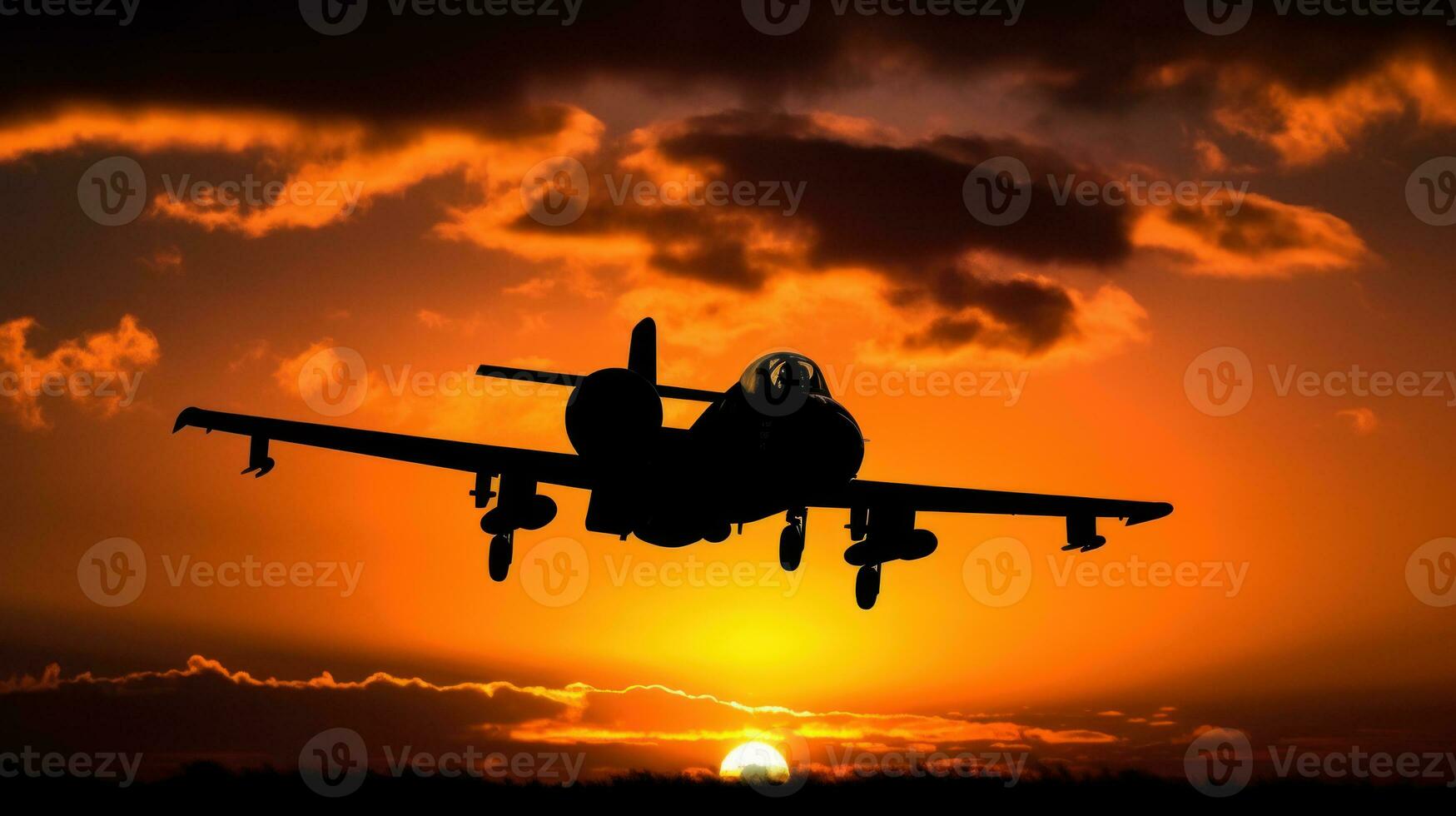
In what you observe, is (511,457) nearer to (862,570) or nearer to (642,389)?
(642,389)

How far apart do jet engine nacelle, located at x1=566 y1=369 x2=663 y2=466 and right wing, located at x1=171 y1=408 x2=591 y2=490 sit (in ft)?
11.7

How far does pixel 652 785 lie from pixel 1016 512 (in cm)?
1169

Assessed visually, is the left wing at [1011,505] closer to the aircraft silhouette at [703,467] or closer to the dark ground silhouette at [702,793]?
Answer: the aircraft silhouette at [703,467]

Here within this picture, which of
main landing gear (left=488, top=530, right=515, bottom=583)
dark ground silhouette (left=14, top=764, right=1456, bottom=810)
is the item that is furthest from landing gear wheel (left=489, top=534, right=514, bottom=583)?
dark ground silhouette (left=14, top=764, right=1456, bottom=810)

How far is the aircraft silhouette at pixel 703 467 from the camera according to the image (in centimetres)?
2172

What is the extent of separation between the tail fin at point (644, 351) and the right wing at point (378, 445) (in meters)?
5.92

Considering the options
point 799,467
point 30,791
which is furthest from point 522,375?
point 30,791

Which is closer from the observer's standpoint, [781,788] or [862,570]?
[781,788]

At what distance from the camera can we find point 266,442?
25719 mm

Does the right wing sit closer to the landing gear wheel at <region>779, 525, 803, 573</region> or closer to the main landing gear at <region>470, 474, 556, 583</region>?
the main landing gear at <region>470, 474, 556, 583</region>

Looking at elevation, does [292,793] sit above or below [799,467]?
below

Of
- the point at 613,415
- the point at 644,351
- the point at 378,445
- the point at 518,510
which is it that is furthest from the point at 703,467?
the point at 644,351

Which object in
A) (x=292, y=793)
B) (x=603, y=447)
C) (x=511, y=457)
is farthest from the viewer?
(x=511, y=457)

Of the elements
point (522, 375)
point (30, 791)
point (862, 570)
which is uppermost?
point (522, 375)
